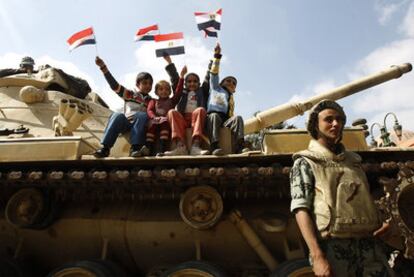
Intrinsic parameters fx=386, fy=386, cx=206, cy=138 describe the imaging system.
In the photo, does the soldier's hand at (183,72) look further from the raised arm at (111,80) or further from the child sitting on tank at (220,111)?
the raised arm at (111,80)

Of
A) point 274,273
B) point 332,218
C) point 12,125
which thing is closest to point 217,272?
point 274,273

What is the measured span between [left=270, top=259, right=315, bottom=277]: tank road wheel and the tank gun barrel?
2.57m

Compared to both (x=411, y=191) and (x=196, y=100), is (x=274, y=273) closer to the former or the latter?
(x=411, y=191)

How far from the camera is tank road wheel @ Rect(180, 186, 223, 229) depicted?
459cm

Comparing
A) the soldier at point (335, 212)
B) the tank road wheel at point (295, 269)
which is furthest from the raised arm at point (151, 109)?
the soldier at point (335, 212)

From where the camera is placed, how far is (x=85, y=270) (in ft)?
14.7

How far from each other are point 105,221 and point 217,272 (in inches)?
66.6

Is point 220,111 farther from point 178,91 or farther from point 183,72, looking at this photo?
point 183,72

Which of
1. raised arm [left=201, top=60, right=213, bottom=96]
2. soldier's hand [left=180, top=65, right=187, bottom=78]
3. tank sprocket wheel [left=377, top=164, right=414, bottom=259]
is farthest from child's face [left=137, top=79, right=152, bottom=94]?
tank sprocket wheel [left=377, top=164, right=414, bottom=259]

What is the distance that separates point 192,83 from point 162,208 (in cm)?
203

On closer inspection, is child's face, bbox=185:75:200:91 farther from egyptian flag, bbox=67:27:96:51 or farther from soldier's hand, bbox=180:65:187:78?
egyptian flag, bbox=67:27:96:51

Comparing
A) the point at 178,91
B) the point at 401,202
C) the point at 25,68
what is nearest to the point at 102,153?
the point at 178,91

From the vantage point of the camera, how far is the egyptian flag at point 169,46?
22.3 ft

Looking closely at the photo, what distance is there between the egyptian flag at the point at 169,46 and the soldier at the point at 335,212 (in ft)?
14.4
